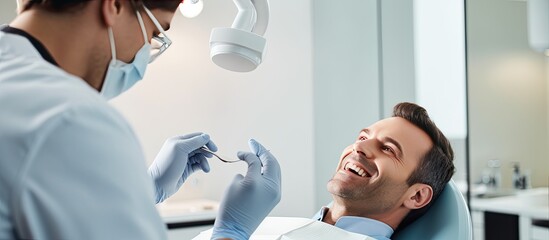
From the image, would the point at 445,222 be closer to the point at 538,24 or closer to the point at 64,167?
the point at 538,24

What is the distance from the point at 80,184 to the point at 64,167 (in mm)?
26

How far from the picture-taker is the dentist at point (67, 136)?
0.63 m

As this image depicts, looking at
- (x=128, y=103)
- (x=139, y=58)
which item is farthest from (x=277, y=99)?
(x=139, y=58)

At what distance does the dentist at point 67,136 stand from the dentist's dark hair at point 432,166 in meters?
1.10

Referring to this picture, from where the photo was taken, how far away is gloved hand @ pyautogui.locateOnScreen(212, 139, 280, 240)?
1.25m

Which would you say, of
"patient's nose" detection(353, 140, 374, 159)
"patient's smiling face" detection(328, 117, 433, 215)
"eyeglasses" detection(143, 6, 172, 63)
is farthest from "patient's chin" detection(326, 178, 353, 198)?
"eyeglasses" detection(143, 6, 172, 63)

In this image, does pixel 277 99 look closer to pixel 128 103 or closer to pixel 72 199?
pixel 128 103

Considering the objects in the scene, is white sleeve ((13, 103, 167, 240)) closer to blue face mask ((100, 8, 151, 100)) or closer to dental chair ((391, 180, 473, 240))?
blue face mask ((100, 8, 151, 100))

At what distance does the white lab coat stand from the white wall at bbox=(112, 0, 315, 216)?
2.65 meters

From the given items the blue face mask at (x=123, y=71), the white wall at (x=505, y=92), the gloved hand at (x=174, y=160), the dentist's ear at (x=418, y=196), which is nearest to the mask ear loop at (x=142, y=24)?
the blue face mask at (x=123, y=71)

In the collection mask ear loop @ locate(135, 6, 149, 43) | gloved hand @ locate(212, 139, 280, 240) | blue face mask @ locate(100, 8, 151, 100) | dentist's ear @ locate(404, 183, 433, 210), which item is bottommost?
dentist's ear @ locate(404, 183, 433, 210)

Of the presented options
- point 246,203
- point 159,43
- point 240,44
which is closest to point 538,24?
point 240,44

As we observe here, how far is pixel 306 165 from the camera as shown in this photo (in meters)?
3.60

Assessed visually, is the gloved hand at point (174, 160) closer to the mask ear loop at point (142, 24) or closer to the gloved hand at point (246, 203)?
the gloved hand at point (246, 203)
